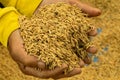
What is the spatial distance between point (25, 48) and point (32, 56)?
0.05 m

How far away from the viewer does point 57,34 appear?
1202mm

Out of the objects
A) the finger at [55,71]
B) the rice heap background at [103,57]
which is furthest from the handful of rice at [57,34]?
the rice heap background at [103,57]

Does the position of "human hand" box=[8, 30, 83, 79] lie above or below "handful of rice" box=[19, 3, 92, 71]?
below

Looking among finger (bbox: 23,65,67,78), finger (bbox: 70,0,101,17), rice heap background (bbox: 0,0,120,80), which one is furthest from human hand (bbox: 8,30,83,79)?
rice heap background (bbox: 0,0,120,80)

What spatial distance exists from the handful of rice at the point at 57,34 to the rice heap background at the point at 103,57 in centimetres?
44

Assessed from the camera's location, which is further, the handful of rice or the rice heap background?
A: the rice heap background

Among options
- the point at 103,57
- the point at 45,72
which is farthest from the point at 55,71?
the point at 103,57

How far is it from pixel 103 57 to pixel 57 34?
0.65 meters

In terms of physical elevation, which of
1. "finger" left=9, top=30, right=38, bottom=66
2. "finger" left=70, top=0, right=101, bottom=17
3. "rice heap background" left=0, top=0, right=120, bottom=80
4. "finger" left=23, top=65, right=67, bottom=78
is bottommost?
"rice heap background" left=0, top=0, right=120, bottom=80

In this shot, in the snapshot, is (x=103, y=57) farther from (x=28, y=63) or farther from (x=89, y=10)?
(x=28, y=63)

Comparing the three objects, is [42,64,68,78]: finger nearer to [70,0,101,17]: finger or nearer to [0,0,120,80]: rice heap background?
[70,0,101,17]: finger

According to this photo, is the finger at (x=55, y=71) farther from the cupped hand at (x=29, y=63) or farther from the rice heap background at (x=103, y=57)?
the rice heap background at (x=103, y=57)

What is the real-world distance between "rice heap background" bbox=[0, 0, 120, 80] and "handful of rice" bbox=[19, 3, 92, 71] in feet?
1.46

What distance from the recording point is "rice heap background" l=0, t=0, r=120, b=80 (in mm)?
1713
